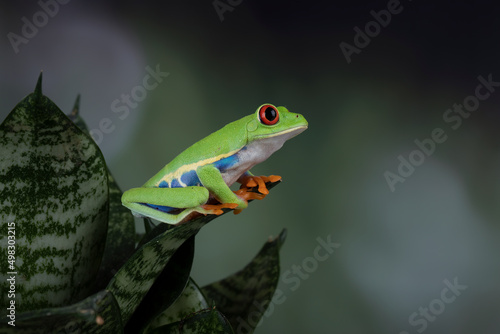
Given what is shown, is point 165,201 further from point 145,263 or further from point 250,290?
point 250,290

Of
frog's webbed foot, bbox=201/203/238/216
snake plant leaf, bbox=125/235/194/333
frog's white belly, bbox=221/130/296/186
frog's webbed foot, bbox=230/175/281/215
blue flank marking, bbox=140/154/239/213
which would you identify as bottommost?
A: snake plant leaf, bbox=125/235/194/333

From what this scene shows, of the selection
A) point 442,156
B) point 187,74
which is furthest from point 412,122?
point 187,74

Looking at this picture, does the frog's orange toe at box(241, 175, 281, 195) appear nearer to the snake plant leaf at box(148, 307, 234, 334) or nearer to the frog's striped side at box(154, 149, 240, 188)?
the frog's striped side at box(154, 149, 240, 188)

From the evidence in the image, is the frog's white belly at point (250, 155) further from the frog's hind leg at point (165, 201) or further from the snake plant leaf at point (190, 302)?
the snake plant leaf at point (190, 302)

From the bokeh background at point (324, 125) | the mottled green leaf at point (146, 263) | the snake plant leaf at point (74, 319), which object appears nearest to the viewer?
the snake plant leaf at point (74, 319)

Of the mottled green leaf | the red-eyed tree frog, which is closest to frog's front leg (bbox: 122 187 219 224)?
the red-eyed tree frog

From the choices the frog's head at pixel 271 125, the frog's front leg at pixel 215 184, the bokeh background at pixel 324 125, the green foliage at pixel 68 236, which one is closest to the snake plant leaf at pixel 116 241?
the green foliage at pixel 68 236

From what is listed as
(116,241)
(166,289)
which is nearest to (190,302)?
(166,289)
